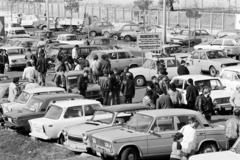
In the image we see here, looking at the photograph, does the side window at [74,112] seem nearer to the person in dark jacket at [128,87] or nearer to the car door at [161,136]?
the person in dark jacket at [128,87]

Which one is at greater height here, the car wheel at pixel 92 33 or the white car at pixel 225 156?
the car wheel at pixel 92 33

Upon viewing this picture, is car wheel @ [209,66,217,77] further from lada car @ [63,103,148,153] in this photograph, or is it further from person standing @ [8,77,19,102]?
lada car @ [63,103,148,153]

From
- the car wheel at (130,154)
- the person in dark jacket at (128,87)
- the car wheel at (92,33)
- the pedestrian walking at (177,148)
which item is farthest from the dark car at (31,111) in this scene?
the car wheel at (92,33)

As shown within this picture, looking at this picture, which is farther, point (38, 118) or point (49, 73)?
point (49, 73)

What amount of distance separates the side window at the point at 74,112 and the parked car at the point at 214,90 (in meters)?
4.56

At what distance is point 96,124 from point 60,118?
1770 mm

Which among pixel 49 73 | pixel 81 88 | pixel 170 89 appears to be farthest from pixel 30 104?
pixel 49 73

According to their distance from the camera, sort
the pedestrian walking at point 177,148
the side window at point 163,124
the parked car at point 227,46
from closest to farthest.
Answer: the pedestrian walking at point 177,148 → the side window at point 163,124 → the parked car at point 227,46

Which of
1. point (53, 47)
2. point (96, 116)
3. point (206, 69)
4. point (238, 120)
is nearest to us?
point (238, 120)

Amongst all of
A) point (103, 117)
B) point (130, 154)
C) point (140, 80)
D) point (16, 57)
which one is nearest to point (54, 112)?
point (103, 117)

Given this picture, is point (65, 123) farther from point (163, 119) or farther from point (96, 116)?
point (163, 119)

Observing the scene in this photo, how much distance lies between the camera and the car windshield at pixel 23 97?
22.0m

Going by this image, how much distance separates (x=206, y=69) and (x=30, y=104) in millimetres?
14559

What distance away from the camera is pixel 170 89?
20359 millimetres
